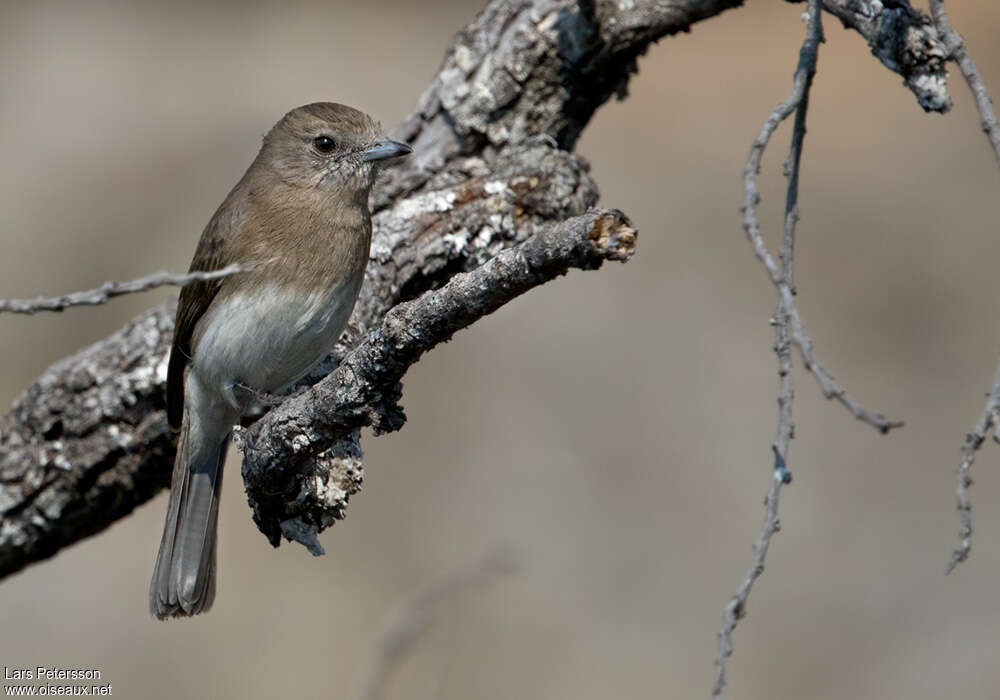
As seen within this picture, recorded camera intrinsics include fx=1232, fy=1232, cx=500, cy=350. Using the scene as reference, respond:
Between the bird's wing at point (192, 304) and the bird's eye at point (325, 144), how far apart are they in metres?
0.41

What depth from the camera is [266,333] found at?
178 inches

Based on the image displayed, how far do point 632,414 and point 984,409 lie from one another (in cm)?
621

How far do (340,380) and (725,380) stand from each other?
609cm

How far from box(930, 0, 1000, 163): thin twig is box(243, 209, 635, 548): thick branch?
2.71 feet

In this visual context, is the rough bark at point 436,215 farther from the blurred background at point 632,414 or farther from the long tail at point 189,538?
the blurred background at point 632,414

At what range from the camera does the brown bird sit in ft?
14.9

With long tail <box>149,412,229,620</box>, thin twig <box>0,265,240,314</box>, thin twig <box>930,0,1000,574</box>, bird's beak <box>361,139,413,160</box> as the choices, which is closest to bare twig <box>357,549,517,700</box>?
long tail <box>149,412,229,620</box>

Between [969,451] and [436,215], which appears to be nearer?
[969,451]

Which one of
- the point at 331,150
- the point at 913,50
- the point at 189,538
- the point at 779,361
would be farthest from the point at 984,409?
the point at 189,538

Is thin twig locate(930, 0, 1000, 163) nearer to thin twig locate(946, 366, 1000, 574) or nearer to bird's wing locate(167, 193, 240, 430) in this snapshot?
thin twig locate(946, 366, 1000, 574)

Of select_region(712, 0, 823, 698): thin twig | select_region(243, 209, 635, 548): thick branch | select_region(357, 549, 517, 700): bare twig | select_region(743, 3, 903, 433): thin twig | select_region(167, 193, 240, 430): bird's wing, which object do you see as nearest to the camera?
select_region(743, 3, 903, 433): thin twig

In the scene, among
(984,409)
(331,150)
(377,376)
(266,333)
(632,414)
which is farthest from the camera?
(632,414)

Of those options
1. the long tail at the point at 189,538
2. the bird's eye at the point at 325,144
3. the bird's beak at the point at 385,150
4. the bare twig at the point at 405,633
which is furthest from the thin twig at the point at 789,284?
the long tail at the point at 189,538

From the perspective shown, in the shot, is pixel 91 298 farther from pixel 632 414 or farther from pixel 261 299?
pixel 632 414
